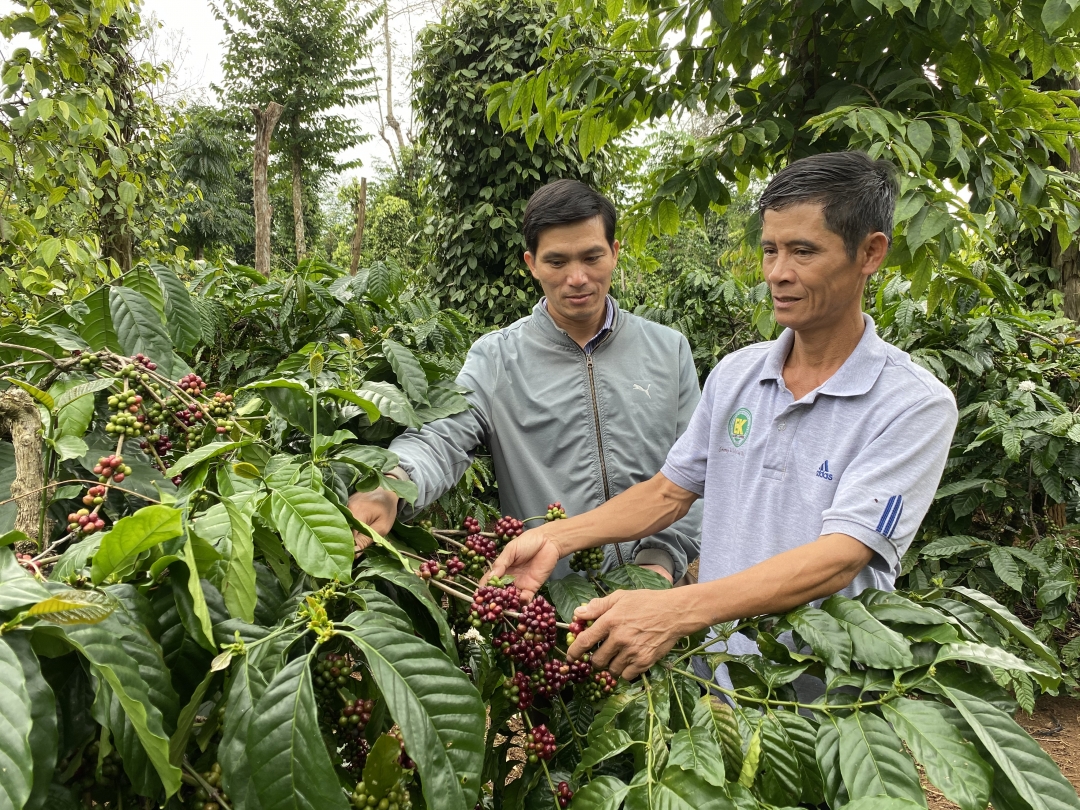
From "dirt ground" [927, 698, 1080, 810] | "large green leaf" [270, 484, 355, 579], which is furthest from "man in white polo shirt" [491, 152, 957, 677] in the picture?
"dirt ground" [927, 698, 1080, 810]

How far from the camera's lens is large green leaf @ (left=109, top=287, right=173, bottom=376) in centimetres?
131

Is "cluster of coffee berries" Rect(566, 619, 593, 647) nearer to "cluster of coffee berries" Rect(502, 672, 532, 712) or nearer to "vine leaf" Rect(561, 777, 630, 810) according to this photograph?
"cluster of coffee berries" Rect(502, 672, 532, 712)

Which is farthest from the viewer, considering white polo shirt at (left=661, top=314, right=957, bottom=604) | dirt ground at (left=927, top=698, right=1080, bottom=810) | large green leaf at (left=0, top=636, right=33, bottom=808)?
dirt ground at (left=927, top=698, right=1080, bottom=810)

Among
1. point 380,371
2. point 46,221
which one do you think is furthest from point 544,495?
point 46,221

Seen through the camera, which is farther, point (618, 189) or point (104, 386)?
point (618, 189)

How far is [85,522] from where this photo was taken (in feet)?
3.00

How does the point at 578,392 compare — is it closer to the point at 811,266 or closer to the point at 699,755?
the point at 811,266

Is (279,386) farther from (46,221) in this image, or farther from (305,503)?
(46,221)

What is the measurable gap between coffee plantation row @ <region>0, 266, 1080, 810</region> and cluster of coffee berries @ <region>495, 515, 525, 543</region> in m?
0.06

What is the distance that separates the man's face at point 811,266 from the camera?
58.1 inches

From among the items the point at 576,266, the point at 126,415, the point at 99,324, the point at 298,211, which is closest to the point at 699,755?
the point at 126,415

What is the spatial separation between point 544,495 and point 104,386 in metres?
1.20

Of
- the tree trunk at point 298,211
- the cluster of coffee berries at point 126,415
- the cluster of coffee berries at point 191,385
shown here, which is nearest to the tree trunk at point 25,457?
the cluster of coffee berries at point 126,415

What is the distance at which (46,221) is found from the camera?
3.96 meters
